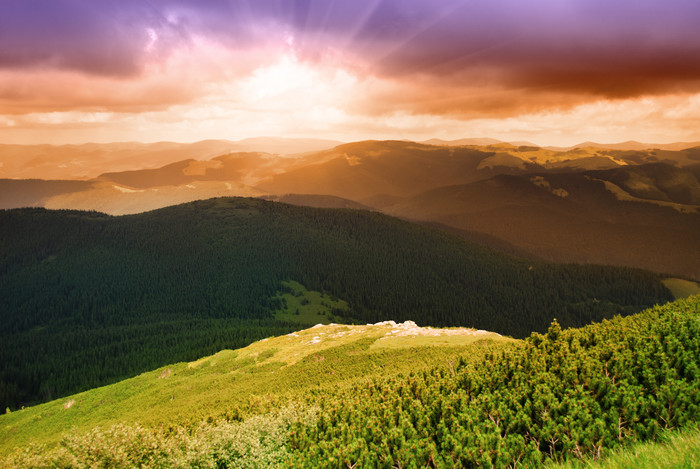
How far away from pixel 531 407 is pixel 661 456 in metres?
5.99

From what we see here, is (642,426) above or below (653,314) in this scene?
above

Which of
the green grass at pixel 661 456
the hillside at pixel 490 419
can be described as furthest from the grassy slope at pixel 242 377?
the green grass at pixel 661 456

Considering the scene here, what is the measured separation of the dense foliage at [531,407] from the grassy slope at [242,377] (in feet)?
59.3

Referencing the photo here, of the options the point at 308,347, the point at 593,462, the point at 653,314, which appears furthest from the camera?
the point at 308,347

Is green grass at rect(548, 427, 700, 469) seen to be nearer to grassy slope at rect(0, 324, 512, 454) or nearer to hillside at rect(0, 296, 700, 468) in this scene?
hillside at rect(0, 296, 700, 468)

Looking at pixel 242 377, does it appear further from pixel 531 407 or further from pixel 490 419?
pixel 531 407

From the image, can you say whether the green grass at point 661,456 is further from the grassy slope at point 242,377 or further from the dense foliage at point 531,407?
the grassy slope at point 242,377

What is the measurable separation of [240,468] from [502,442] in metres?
13.1

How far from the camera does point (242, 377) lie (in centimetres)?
6188

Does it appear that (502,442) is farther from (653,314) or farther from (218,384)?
(218,384)

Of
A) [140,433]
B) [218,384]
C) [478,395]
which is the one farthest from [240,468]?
[218,384]

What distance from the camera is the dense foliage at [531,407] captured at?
46.9ft

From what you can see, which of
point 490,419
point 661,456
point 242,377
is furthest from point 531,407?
point 242,377

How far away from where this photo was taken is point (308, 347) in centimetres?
6981
